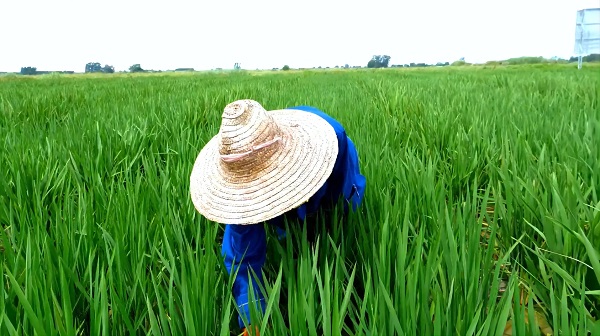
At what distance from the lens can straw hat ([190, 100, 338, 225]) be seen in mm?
768

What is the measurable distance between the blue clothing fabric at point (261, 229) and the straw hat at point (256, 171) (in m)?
0.09

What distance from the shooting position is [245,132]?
0.79 meters

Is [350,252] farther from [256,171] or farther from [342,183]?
[256,171]

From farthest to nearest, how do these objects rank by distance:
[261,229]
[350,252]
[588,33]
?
[588,33]
[350,252]
[261,229]

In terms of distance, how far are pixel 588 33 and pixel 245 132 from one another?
21.3 metres

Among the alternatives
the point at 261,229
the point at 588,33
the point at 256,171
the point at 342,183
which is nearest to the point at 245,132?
the point at 256,171

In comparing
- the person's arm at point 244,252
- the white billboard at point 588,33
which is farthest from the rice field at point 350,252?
the white billboard at point 588,33

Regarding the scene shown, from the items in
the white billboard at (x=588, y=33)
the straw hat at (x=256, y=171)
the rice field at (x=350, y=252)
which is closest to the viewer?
the rice field at (x=350, y=252)

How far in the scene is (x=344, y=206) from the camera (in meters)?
1.14

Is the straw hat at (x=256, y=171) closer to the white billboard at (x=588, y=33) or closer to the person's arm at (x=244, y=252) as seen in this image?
the person's arm at (x=244, y=252)

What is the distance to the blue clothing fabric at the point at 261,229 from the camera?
2.85 ft

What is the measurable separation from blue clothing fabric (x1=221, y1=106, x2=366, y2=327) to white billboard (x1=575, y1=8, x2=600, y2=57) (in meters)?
20.2

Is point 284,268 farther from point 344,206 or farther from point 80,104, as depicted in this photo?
point 80,104

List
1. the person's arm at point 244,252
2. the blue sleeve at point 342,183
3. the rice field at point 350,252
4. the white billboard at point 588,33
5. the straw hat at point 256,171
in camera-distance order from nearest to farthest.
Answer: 1. the rice field at point 350,252
2. the straw hat at point 256,171
3. the person's arm at point 244,252
4. the blue sleeve at point 342,183
5. the white billboard at point 588,33
